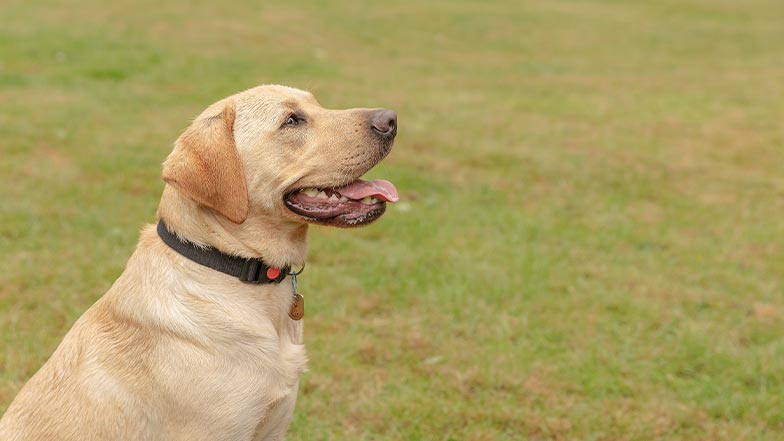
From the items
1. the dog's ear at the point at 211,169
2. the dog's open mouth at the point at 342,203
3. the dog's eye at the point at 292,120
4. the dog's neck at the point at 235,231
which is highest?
the dog's eye at the point at 292,120

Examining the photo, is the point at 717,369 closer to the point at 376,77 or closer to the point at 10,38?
the point at 376,77

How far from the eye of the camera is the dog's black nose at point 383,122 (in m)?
3.95

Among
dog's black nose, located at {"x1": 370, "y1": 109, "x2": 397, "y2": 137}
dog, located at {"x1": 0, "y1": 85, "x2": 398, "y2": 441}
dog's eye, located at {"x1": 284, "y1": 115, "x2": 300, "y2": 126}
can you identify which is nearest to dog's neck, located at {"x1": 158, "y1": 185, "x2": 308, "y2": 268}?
dog, located at {"x1": 0, "y1": 85, "x2": 398, "y2": 441}

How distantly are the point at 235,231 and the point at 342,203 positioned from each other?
1.58 ft

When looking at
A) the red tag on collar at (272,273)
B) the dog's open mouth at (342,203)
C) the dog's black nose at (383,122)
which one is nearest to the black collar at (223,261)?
the red tag on collar at (272,273)

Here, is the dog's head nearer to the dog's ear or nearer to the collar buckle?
the dog's ear

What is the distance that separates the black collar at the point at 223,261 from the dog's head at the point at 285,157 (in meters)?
0.20

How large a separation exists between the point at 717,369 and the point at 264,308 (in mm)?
3350

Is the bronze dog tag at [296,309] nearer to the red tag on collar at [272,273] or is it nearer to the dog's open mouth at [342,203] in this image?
the red tag on collar at [272,273]

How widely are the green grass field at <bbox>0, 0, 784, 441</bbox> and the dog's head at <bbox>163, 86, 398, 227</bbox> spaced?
5.31 feet

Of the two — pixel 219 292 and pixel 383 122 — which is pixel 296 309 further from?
pixel 383 122

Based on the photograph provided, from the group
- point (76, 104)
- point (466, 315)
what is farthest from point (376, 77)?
point (466, 315)

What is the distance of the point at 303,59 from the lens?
1550 centimetres

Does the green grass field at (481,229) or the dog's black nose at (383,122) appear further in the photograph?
the green grass field at (481,229)
